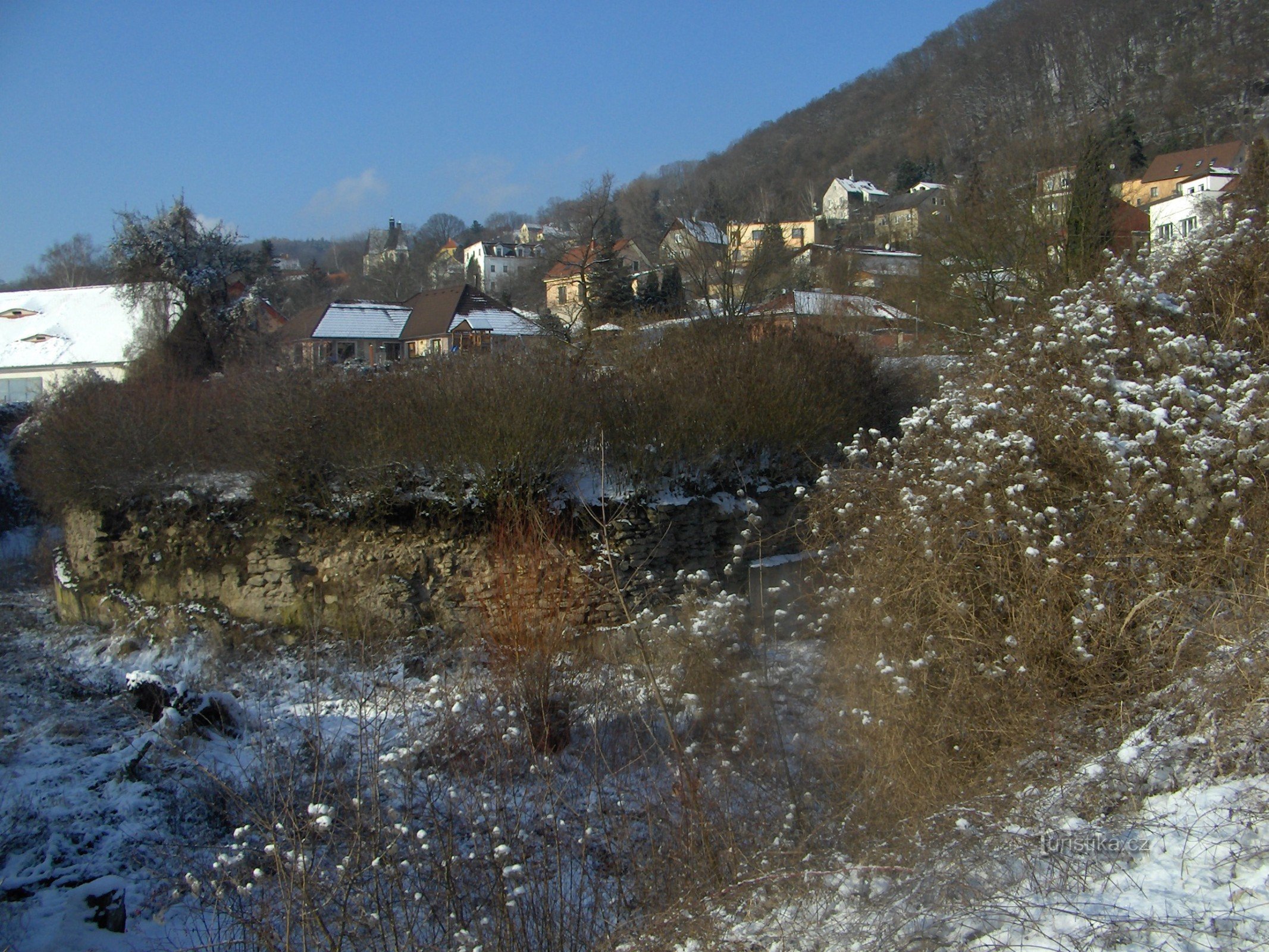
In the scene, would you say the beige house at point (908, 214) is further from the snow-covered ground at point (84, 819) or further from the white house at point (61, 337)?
the white house at point (61, 337)

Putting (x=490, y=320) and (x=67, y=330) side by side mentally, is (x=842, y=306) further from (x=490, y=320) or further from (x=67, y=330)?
(x=67, y=330)

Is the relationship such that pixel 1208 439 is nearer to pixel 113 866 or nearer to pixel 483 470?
pixel 483 470

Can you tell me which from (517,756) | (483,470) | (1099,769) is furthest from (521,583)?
(1099,769)

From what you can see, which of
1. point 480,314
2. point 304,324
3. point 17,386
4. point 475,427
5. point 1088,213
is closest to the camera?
point 475,427

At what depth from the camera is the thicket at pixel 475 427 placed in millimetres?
9859

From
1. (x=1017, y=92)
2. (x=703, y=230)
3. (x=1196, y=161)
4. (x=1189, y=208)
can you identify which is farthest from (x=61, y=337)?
(x=1017, y=92)

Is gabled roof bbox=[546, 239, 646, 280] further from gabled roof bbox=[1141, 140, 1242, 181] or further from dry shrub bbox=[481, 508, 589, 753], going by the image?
gabled roof bbox=[1141, 140, 1242, 181]

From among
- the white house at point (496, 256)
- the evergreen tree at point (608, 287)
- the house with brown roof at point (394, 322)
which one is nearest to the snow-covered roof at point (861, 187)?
the white house at point (496, 256)

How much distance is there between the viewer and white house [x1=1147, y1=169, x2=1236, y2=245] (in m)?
9.77

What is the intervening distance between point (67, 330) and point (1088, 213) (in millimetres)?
31973

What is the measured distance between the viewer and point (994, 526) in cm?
595

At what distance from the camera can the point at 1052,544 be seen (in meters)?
5.49

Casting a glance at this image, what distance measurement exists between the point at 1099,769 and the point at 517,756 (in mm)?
3572

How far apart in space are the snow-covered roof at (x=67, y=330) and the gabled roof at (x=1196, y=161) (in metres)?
48.1
